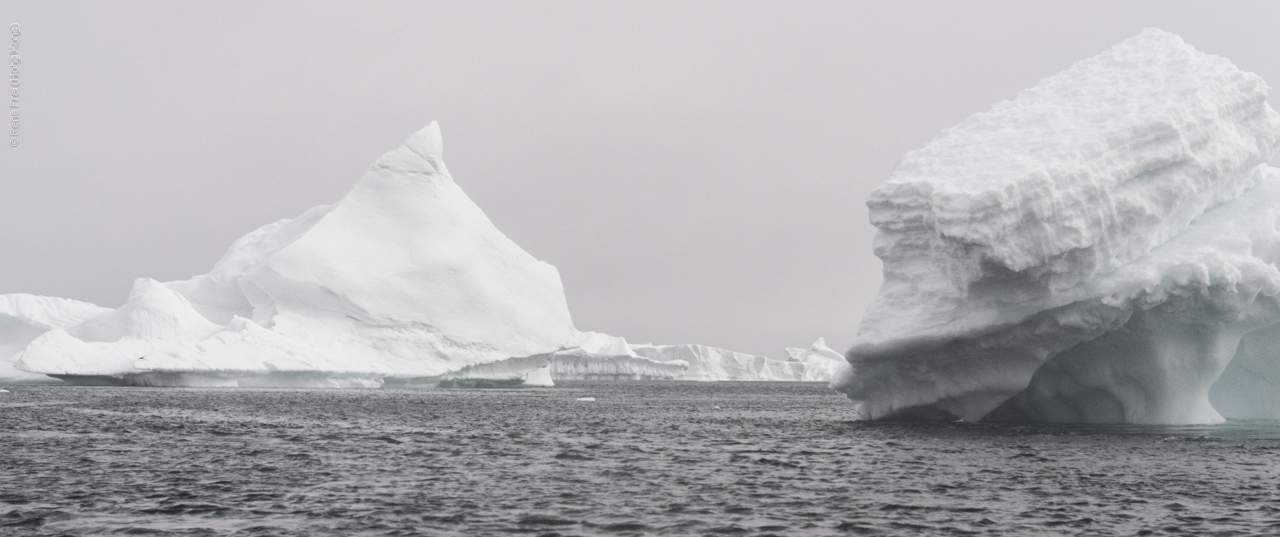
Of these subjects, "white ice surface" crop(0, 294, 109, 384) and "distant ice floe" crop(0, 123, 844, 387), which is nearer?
"distant ice floe" crop(0, 123, 844, 387)

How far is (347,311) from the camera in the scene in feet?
181

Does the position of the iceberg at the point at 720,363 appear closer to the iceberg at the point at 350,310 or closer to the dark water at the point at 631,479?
the iceberg at the point at 350,310

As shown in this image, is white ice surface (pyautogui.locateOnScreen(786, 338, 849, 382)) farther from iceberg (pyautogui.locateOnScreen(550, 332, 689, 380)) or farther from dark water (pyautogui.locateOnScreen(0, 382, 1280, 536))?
dark water (pyautogui.locateOnScreen(0, 382, 1280, 536))

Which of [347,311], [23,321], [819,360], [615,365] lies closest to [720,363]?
[819,360]

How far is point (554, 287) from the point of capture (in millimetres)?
64438

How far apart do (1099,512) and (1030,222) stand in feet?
27.3

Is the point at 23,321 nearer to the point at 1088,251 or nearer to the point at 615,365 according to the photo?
the point at 615,365

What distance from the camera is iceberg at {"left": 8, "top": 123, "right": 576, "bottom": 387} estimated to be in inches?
1961

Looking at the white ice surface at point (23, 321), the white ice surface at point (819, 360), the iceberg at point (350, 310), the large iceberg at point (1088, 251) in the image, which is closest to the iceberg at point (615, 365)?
the white ice surface at point (819, 360)

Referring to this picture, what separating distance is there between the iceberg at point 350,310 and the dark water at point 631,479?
2467cm

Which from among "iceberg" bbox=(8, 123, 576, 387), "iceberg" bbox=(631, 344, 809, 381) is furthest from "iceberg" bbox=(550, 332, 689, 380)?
"iceberg" bbox=(8, 123, 576, 387)

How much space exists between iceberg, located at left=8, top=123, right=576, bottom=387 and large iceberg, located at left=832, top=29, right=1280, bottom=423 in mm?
33482

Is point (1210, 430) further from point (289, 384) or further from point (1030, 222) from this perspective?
point (289, 384)

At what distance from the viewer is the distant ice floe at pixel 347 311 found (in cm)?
4984
